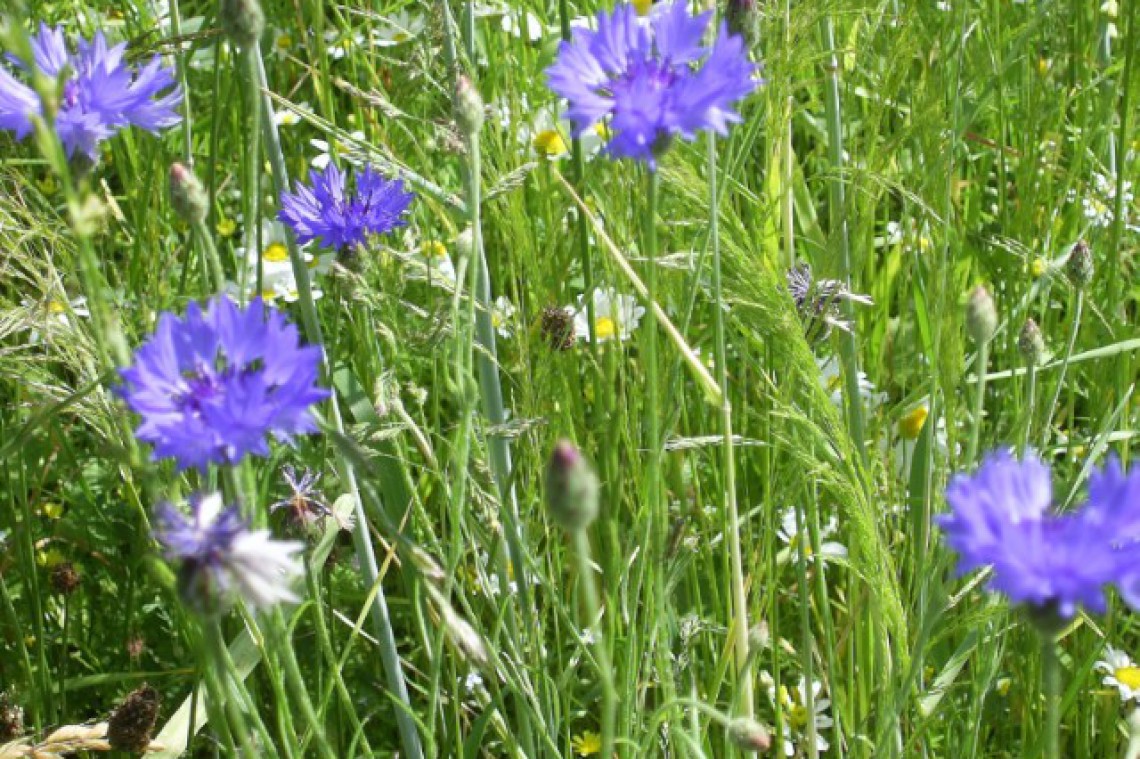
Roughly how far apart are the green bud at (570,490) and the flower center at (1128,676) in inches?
38.2

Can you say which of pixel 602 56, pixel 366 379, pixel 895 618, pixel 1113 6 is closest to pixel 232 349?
pixel 602 56

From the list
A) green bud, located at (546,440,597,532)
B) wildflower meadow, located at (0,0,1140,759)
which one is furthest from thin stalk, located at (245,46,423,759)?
green bud, located at (546,440,597,532)

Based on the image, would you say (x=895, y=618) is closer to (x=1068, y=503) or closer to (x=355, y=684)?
(x=1068, y=503)

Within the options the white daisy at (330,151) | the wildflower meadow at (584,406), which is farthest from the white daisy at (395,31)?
the white daisy at (330,151)

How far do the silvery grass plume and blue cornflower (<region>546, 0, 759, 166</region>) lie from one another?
0.31 metres

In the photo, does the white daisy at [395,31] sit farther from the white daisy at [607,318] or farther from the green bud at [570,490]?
the green bud at [570,490]

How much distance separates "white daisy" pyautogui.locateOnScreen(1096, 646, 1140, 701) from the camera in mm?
1474

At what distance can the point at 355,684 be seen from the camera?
5.41ft

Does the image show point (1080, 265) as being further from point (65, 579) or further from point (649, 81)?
point (65, 579)

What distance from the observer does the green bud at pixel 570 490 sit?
29.7 inches

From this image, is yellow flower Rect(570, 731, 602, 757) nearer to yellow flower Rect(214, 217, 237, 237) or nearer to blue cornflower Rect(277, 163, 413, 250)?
blue cornflower Rect(277, 163, 413, 250)

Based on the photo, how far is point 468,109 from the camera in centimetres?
101

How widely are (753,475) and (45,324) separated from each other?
862 millimetres

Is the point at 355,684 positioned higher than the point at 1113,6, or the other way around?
the point at 1113,6
